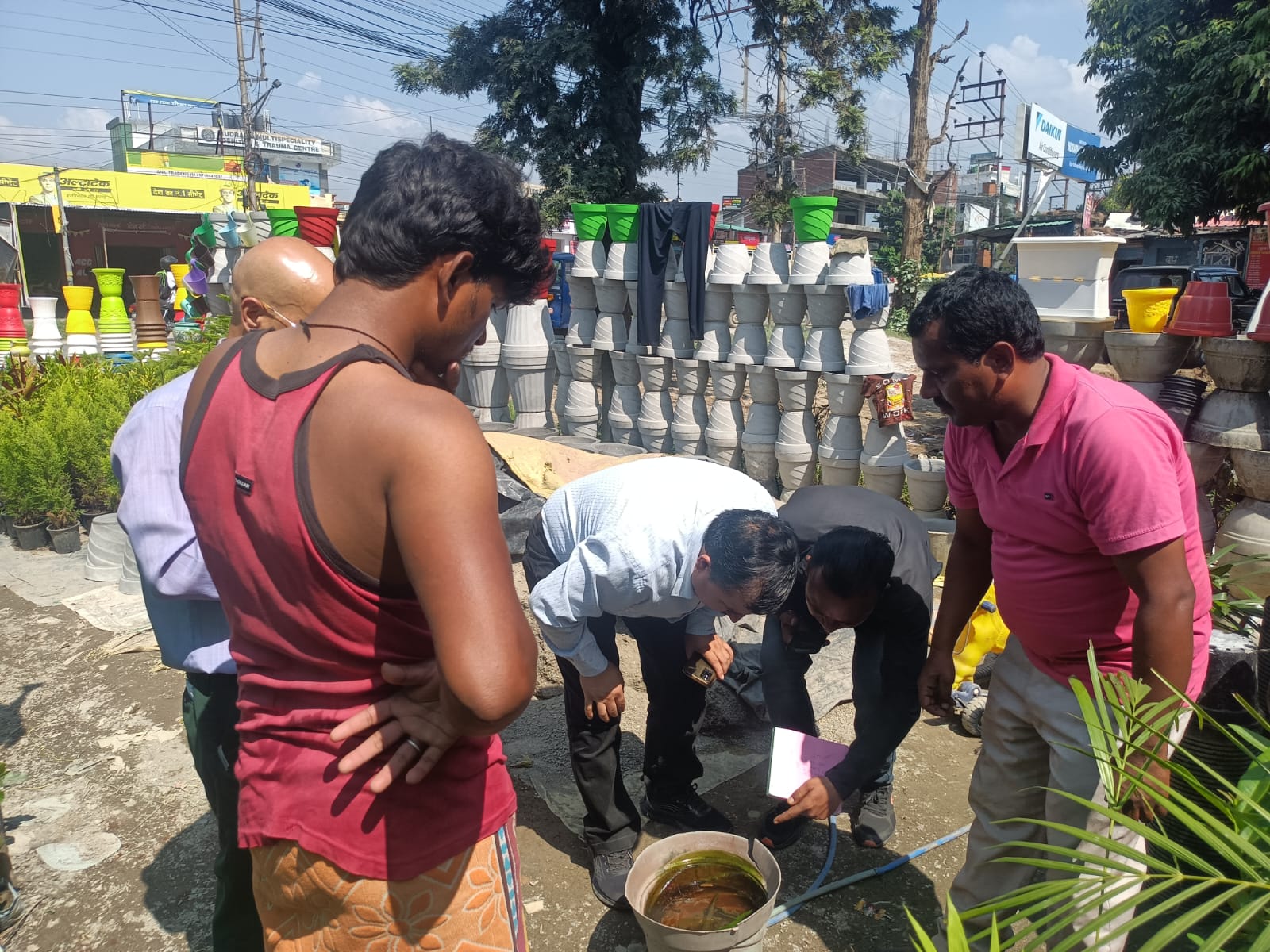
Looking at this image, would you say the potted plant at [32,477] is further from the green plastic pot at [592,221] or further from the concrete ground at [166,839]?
the green plastic pot at [592,221]

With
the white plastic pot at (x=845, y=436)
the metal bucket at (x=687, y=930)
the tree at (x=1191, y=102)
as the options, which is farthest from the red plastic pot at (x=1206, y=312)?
the tree at (x=1191, y=102)

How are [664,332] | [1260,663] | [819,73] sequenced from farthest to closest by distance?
1. [819,73]
2. [664,332]
3. [1260,663]

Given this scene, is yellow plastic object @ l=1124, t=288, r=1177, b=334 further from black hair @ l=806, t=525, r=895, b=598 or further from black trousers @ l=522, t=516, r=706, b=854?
black trousers @ l=522, t=516, r=706, b=854

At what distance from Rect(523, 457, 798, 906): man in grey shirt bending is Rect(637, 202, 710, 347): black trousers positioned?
11.5ft

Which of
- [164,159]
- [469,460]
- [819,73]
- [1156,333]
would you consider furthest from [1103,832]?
[164,159]

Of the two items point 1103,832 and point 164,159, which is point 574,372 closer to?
point 1103,832

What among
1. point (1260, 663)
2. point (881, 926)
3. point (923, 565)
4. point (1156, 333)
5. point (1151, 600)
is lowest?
point (881, 926)

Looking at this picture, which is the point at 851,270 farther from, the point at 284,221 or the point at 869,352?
the point at 284,221

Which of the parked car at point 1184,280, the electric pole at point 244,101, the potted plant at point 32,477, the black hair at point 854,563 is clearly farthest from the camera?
the electric pole at point 244,101

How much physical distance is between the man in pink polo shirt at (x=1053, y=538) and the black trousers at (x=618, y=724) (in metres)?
0.97

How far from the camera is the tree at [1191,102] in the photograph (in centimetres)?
1088

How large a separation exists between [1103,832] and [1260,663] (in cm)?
135

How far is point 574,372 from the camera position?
6695 millimetres

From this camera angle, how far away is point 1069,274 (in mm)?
4680
